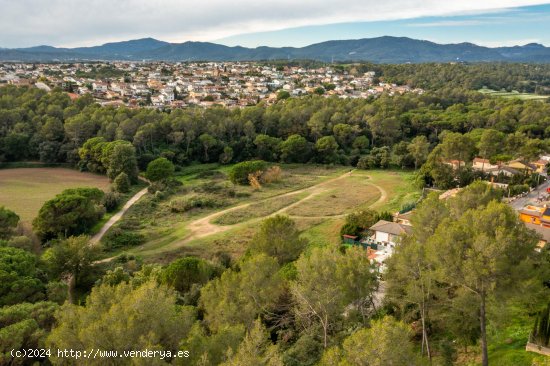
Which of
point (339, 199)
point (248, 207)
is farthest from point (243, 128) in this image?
point (248, 207)

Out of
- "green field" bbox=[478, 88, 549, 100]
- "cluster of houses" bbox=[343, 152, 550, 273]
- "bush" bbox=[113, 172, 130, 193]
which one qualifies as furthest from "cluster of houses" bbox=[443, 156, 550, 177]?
"green field" bbox=[478, 88, 549, 100]

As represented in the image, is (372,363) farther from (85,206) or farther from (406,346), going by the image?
(85,206)

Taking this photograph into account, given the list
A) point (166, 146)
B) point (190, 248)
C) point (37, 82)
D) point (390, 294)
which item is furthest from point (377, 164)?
point (37, 82)

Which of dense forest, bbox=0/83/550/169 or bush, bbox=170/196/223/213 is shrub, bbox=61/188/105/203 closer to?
bush, bbox=170/196/223/213

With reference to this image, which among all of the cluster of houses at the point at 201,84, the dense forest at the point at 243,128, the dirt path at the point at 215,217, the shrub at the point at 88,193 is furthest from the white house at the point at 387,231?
the cluster of houses at the point at 201,84

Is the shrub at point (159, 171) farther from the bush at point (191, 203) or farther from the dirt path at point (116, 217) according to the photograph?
the bush at point (191, 203)

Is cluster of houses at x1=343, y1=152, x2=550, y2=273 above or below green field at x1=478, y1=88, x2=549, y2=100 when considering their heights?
below

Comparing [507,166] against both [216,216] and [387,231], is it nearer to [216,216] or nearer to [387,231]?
[387,231]
